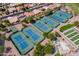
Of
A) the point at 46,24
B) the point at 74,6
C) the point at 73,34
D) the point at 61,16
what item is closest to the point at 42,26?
the point at 46,24

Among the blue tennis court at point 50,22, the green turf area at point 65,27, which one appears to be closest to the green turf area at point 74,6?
the green turf area at point 65,27

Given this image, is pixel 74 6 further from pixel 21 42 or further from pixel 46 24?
pixel 21 42

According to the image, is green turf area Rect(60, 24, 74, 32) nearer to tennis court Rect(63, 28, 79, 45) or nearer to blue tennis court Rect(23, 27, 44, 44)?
tennis court Rect(63, 28, 79, 45)

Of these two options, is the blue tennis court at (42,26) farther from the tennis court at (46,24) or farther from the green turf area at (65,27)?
the green turf area at (65,27)

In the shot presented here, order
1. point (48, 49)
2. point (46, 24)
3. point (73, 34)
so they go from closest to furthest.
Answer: point (48, 49) → point (73, 34) → point (46, 24)

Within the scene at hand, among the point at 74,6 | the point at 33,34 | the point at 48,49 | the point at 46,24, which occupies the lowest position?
the point at 48,49
